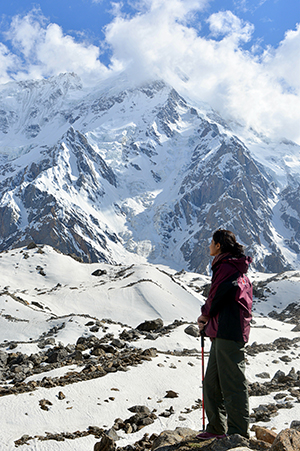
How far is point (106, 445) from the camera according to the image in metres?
5.42

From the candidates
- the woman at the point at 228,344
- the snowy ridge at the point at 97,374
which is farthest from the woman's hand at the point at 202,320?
the snowy ridge at the point at 97,374

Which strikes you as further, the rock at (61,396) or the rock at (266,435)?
the rock at (61,396)

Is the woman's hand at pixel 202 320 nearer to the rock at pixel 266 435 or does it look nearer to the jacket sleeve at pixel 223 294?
the jacket sleeve at pixel 223 294

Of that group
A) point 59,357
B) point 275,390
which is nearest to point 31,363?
point 59,357

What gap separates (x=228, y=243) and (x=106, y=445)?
368cm

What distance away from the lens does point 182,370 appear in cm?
1124

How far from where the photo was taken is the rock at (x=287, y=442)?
386cm

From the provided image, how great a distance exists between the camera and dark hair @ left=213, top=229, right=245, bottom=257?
17.5ft

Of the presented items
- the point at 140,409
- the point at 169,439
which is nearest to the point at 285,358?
the point at 140,409

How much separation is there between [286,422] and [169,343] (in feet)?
33.6

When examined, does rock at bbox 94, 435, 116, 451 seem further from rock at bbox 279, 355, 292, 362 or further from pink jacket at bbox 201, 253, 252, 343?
rock at bbox 279, 355, 292, 362

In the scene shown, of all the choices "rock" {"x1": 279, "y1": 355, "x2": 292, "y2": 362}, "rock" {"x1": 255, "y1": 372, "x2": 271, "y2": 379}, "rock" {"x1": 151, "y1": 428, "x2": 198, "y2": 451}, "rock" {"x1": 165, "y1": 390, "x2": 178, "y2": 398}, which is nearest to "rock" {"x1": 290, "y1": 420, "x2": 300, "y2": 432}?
"rock" {"x1": 151, "y1": 428, "x2": 198, "y2": 451}

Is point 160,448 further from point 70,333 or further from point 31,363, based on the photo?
point 70,333

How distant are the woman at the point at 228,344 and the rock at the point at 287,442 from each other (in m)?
0.70
